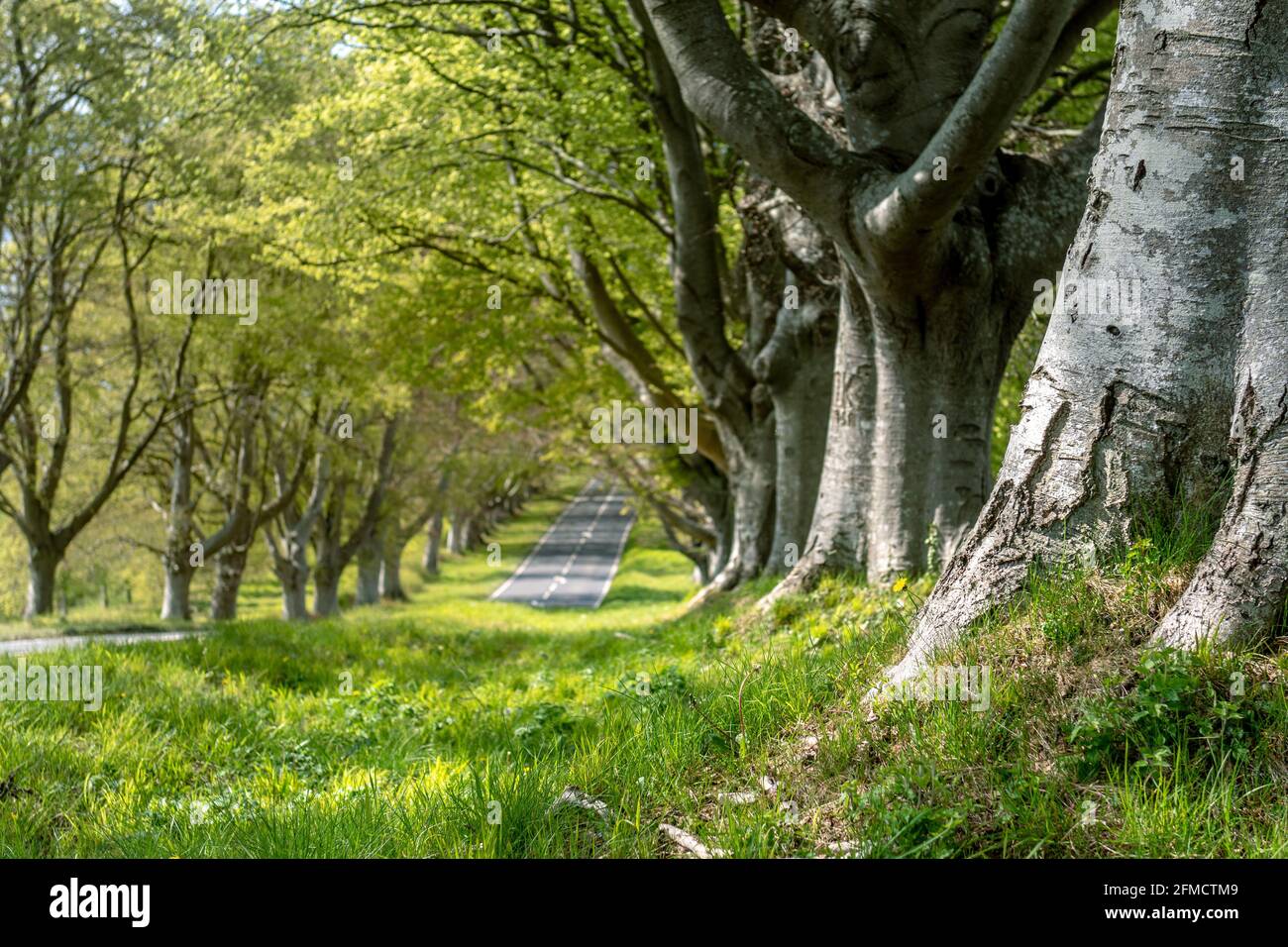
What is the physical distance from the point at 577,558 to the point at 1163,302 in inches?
2248

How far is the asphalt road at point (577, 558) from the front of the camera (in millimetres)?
44188

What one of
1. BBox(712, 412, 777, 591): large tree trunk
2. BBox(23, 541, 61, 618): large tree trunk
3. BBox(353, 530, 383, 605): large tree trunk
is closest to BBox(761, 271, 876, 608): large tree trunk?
BBox(712, 412, 777, 591): large tree trunk

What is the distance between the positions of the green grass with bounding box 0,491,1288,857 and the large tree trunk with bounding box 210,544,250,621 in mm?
21160

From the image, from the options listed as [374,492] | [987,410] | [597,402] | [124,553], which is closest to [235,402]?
[374,492]

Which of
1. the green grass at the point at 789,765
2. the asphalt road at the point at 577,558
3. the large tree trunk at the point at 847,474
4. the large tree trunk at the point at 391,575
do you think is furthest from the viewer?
the asphalt road at the point at 577,558

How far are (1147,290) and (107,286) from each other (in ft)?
78.8

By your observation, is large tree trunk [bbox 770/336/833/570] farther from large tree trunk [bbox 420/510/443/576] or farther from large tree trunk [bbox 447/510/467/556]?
large tree trunk [bbox 447/510/467/556]

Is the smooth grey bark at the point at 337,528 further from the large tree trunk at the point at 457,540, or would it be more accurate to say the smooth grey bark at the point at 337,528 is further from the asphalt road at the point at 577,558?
the large tree trunk at the point at 457,540

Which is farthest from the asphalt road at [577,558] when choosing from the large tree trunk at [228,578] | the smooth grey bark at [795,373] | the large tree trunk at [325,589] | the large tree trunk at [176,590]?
the smooth grey bark at [795,373]

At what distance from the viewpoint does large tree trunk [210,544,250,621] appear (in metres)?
26.0

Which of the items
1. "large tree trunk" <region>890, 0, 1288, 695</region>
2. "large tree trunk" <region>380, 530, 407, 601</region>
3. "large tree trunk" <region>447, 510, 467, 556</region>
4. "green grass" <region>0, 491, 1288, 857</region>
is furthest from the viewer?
"large tree trunk" <region>447, 510, 467, 556</region>

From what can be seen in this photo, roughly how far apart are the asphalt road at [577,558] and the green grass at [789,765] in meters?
25.0

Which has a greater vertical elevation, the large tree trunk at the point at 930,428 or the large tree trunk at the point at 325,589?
the large tree trunk at the point at 930,428

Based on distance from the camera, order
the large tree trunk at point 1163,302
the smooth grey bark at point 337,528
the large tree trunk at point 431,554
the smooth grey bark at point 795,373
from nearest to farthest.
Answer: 1. the large tree trunk at point 1163,302
2. the smooth grey bark at point 795,373
3. the smooth grey bark at point 337,528
4. the large tree trunk at point 431,554
